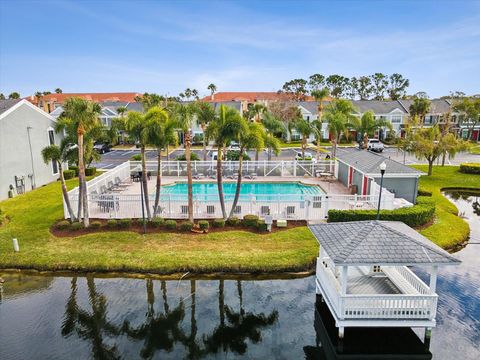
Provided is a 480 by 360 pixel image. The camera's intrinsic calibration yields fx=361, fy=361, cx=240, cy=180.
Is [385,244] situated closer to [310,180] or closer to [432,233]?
[432,233]

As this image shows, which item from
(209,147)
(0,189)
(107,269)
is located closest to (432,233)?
(107,269)

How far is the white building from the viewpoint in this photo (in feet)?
85.5

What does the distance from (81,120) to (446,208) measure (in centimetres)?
2295

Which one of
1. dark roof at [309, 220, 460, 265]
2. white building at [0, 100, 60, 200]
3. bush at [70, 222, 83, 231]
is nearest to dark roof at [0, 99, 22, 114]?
white building at [0, 100, 60, 200]

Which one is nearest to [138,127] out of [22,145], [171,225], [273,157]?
[171,225]

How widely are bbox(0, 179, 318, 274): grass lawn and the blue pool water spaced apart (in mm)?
9724

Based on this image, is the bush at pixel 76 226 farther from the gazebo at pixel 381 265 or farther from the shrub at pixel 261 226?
the gazebo at pixel 381 265

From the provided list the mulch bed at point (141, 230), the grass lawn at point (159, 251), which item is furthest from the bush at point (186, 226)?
the grass lawn at point (159, 251)

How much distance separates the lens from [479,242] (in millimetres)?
18953

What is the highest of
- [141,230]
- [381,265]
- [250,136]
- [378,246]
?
[250,136]

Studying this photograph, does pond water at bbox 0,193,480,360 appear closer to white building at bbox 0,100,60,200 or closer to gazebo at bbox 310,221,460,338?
gazebo at bbox 310,221,460,338

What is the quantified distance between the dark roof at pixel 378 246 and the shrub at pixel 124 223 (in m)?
11.6

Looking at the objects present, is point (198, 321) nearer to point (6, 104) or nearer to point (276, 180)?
point (276, 180)

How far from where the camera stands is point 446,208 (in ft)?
78.8
